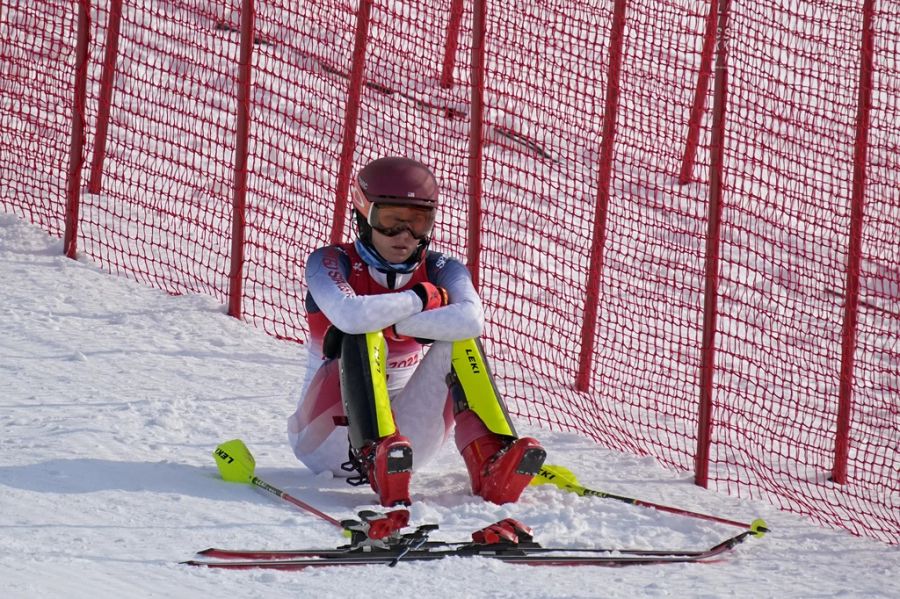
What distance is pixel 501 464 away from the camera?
5332mm

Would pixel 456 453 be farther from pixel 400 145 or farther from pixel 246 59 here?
pixel 400 145

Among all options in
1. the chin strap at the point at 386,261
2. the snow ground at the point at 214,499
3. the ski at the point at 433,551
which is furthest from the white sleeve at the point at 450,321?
the ski at the point at 433,551

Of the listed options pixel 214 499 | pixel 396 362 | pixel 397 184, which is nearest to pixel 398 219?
pixel 397 184

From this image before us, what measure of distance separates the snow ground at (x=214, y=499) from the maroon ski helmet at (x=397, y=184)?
109cm

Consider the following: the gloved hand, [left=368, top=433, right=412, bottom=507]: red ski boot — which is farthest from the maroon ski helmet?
[left=368, top=433, right=412, bottom=507]: red ski boot

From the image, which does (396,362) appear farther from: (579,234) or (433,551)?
(579,234)

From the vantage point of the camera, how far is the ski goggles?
5531 millimetres

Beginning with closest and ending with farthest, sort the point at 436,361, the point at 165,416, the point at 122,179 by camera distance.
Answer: the point at 436,361 → the point at 165,416 → the point at 122,179

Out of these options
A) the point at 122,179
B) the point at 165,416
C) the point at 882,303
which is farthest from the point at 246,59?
the point at 882,303

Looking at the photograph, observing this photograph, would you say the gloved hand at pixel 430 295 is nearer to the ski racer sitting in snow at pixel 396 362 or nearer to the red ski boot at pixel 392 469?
the ski racer sitting in snow at pixel 396 362

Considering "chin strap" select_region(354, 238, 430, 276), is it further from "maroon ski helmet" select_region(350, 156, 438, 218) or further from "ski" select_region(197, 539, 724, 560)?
"ski" select_region(197, 539, 724, 560)

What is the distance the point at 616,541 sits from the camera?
520 cm

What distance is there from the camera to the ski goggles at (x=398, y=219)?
5.53m

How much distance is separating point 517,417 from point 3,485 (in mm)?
2754
